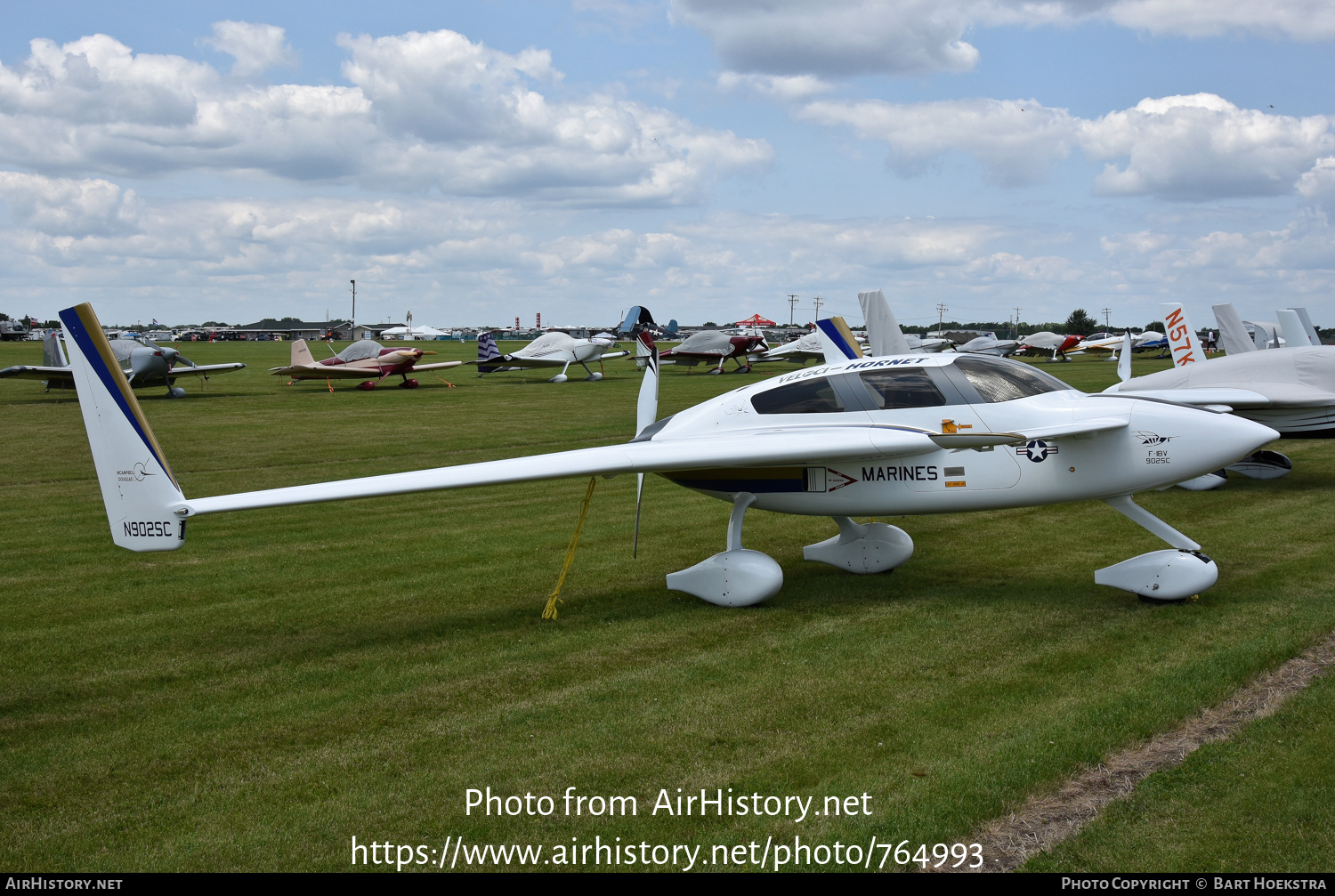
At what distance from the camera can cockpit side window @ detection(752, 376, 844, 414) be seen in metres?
8.58

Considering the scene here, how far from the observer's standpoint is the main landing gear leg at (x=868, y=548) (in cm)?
948

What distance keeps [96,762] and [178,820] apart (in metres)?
1.11

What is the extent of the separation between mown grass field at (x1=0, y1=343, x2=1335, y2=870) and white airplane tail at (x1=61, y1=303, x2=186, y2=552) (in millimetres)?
1132

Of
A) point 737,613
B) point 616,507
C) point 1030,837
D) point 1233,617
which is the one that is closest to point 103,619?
point 737,613

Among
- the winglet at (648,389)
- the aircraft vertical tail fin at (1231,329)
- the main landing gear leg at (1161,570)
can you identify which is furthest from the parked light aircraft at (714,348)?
the main landing gear leg at (1161,570)

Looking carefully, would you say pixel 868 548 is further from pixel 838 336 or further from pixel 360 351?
pixel 360 351

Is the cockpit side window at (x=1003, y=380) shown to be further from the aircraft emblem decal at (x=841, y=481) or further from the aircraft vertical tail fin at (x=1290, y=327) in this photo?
the aircraft vertical tail fin at (x=1290, y=327)

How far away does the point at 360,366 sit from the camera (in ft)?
137

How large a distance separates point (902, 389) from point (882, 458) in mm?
715

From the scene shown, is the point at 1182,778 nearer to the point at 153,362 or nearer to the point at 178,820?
the point at 178,820

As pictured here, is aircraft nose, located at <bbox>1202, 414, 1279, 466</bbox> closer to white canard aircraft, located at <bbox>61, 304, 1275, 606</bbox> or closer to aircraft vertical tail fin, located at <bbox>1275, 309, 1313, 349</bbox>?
white canard aircraft, located at <bbox>61, 304, 1275, 606</bbox>

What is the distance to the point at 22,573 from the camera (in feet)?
33.0

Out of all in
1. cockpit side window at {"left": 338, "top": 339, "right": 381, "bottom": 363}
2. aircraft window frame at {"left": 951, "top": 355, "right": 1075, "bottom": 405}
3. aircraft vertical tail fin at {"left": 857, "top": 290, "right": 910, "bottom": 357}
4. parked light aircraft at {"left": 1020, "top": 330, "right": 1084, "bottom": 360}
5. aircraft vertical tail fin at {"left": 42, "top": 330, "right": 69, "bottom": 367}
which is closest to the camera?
aircraft window frame at {"left": 951, "top": 355, "right": 1075, "bottom": 405}

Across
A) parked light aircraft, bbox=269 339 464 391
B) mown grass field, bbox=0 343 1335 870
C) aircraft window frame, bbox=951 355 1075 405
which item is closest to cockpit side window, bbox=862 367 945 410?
aircraft window frame, bbox=951 355 1075 405
